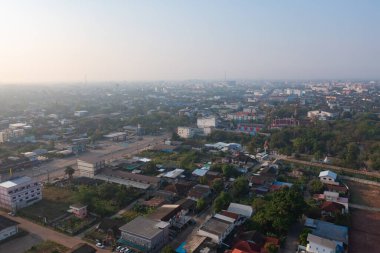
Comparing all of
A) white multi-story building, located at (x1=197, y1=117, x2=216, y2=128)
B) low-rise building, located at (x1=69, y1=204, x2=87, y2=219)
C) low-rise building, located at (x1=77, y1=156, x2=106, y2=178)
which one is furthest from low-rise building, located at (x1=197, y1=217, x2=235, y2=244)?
white multi-story building, located at (x1=197, y1=117, x2=216, y2=128)

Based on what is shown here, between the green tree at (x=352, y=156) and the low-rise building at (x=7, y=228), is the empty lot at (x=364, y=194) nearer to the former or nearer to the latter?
the green tree at (x=352, y=156)

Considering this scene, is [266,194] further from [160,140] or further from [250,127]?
[250,127]

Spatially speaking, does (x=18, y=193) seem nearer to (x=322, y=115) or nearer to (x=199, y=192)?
(x=199, y=192)

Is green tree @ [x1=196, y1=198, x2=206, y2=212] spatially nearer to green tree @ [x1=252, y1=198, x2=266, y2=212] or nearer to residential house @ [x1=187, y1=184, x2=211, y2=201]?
residential house @ [x1=187, y1=184, x2=211, y2=201]

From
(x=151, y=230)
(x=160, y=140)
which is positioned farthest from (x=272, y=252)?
(x=160, y=140)

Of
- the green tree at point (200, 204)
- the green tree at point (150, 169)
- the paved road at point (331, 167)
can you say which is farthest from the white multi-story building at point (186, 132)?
the green tree at point (200, 204)

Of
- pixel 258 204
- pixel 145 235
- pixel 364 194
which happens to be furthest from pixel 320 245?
pixel 364 194

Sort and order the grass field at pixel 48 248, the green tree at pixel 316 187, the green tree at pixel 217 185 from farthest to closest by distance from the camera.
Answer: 1. the green tree at pixel 316 187
2. the green tree at pixel 217 185
3. the grass field at pixel 48 248
